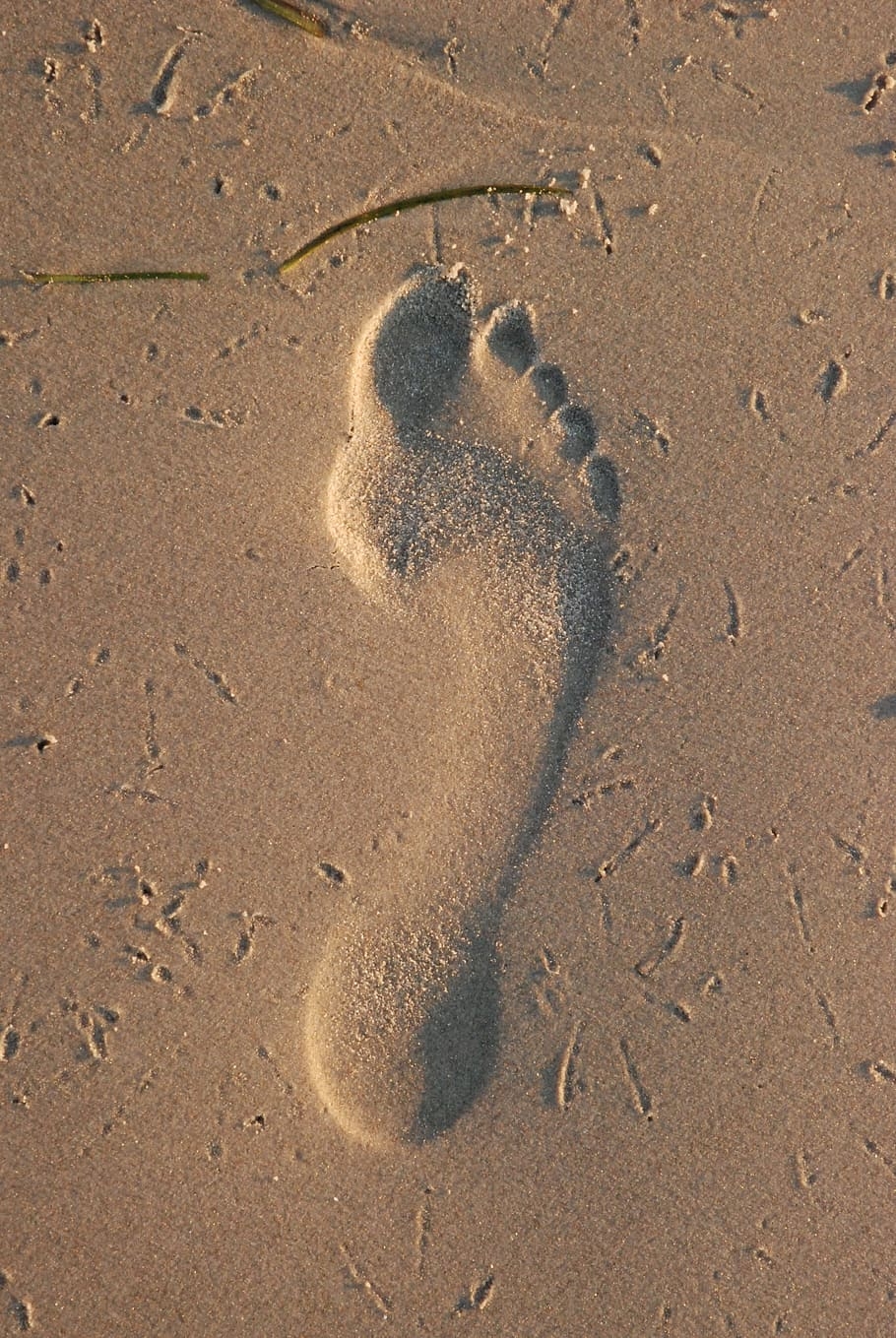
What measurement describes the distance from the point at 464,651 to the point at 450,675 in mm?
84

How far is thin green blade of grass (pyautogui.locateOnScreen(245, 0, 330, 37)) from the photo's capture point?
7.88 ft

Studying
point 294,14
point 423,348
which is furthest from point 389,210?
point 294,14

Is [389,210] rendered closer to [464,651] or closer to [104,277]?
[104,277]

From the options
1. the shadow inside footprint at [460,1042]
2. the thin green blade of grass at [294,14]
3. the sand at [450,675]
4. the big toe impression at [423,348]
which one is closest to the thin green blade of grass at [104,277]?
the sand at [450,675]

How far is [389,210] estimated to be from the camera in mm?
2443

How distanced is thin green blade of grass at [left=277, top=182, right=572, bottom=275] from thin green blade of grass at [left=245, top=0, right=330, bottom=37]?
510 millimetres

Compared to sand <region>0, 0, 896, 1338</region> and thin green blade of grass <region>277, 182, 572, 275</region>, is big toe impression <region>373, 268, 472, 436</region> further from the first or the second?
thin green blade of grass <region>277, 182, 572, 275</region>

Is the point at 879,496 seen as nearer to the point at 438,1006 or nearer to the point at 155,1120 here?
the point at 438,1006

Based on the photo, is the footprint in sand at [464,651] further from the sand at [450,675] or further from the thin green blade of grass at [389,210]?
the thin green blade of grass at [389,210]

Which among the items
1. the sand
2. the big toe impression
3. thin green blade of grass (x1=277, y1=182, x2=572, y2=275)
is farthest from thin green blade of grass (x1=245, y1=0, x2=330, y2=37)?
the big toe impression

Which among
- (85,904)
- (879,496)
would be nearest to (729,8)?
(879,496)

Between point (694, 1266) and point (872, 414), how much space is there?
8.45 feet

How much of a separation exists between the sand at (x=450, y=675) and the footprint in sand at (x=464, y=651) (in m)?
0.01

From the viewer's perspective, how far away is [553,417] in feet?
8.24
